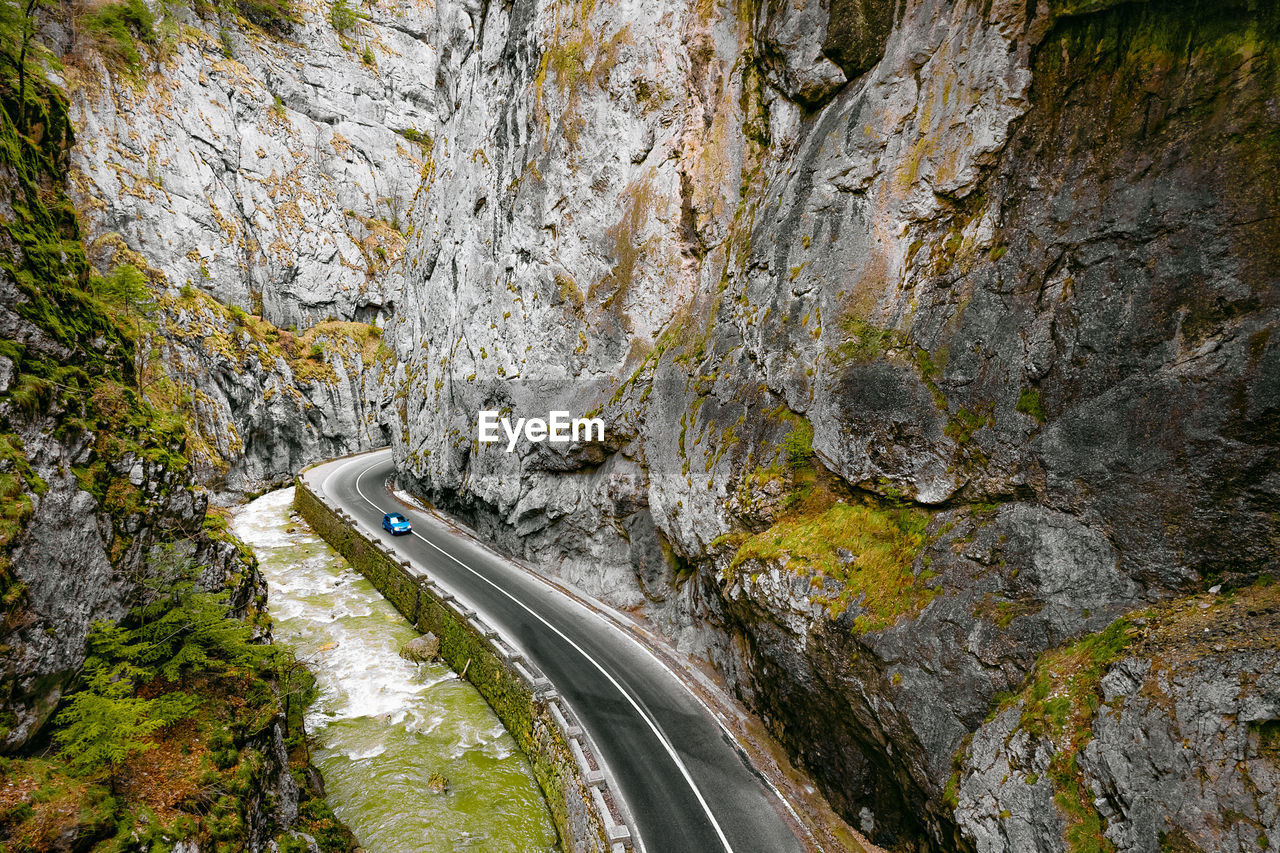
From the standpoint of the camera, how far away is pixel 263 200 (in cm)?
5650

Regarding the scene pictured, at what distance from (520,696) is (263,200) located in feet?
→ 205

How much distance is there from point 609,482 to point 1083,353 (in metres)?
19.1

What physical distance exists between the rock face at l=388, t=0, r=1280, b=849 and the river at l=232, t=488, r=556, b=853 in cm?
792

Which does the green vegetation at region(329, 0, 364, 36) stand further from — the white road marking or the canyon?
the white road marking

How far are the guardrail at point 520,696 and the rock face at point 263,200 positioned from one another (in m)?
23.1

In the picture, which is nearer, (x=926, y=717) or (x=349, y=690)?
(x=926, y=717)

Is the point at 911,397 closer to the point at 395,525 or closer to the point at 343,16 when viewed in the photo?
the point at 395,525

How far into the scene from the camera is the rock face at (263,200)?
145 feet

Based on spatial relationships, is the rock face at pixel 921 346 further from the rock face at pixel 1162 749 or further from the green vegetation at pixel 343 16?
the green vegetation at pixel 343 16

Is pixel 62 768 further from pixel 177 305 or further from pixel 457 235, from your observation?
pixel 177 305

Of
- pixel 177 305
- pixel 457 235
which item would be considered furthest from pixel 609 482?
pixel 177 305

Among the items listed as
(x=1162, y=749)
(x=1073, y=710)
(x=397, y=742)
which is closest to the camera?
(x=1162, y=749)

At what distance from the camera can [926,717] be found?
1177 centimetres

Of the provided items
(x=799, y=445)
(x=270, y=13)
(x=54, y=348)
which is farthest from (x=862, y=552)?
(x=270, y=13)
